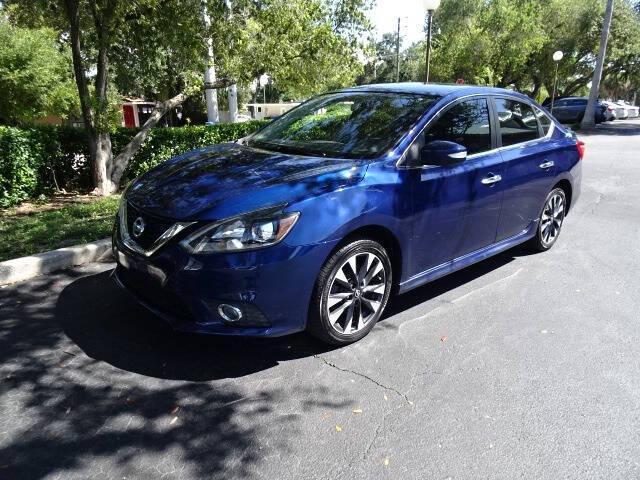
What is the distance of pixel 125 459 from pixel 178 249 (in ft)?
3.67

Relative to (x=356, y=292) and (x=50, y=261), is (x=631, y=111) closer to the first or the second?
(x=356, y=292)

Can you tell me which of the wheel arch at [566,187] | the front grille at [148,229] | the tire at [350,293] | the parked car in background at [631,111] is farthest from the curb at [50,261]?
the parked car in background at [631,111]

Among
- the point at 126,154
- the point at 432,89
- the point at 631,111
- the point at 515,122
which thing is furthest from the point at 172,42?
the point at 631,111

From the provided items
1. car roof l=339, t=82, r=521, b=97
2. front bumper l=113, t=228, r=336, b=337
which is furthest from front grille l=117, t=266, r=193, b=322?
car roof l=339, t=82, r=521, b=97

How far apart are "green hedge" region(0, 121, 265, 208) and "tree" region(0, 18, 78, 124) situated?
8.28 metres

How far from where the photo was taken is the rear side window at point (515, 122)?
14.7ft

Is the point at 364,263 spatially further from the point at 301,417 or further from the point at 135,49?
the point at 135,49

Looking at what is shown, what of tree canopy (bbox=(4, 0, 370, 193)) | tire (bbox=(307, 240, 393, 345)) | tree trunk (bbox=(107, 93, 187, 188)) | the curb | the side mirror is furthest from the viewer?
tree trunk (bbox=(107, 93, 187, 188))

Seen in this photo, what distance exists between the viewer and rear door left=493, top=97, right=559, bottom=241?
14.6 feet

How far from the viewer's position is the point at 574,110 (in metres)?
27.0

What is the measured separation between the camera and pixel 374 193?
3.32m

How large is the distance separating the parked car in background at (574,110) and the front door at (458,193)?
83.9 feet

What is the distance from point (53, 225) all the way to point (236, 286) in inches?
151

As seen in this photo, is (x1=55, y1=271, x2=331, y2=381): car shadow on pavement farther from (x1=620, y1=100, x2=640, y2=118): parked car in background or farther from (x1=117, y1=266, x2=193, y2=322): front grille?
(x1=620, y1=100, x2=640, y2=118): parked car in background
